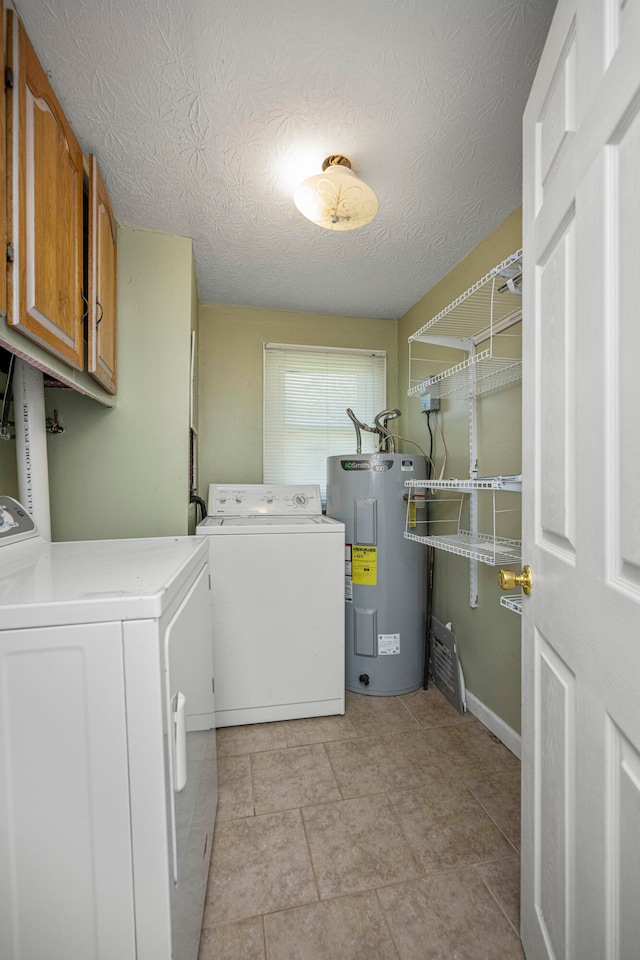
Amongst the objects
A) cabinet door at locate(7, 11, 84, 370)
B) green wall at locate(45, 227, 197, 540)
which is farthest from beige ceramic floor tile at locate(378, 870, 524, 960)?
cabinet door at locate(7, 11, 84, 370)

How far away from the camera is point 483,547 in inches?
64.7

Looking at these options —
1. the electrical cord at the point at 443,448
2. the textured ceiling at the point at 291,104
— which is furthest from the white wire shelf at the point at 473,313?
the electrical cord at the point at 443,448

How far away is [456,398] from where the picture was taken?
7.58ft

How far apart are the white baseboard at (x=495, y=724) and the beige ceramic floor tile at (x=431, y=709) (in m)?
0.06

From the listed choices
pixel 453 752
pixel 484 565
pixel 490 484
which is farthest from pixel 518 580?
pixel 453 752

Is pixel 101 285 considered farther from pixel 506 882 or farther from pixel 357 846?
pixel 506 882

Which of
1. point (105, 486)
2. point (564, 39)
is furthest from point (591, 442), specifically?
point (105, 486)

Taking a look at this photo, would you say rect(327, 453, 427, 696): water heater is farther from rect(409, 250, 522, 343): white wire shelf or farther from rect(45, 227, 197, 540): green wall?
rect(45, 227, 197, 540): green wall

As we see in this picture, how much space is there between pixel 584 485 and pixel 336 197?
1.36 metres

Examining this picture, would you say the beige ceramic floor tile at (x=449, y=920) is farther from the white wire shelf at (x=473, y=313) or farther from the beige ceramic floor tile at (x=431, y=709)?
the white wire shelf at (x=473, y=313)

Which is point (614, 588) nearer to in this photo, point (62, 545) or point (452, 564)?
point (62, 545)

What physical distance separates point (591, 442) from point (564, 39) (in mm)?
751

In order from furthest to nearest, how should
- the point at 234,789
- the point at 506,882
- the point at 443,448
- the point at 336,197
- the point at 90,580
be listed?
1. the point at 443,448
2. the point at 234,789
3. the point at 336,197
4. the point at 506,882
5. the point at 90,580

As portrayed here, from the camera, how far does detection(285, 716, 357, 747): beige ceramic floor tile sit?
1.92 meters
